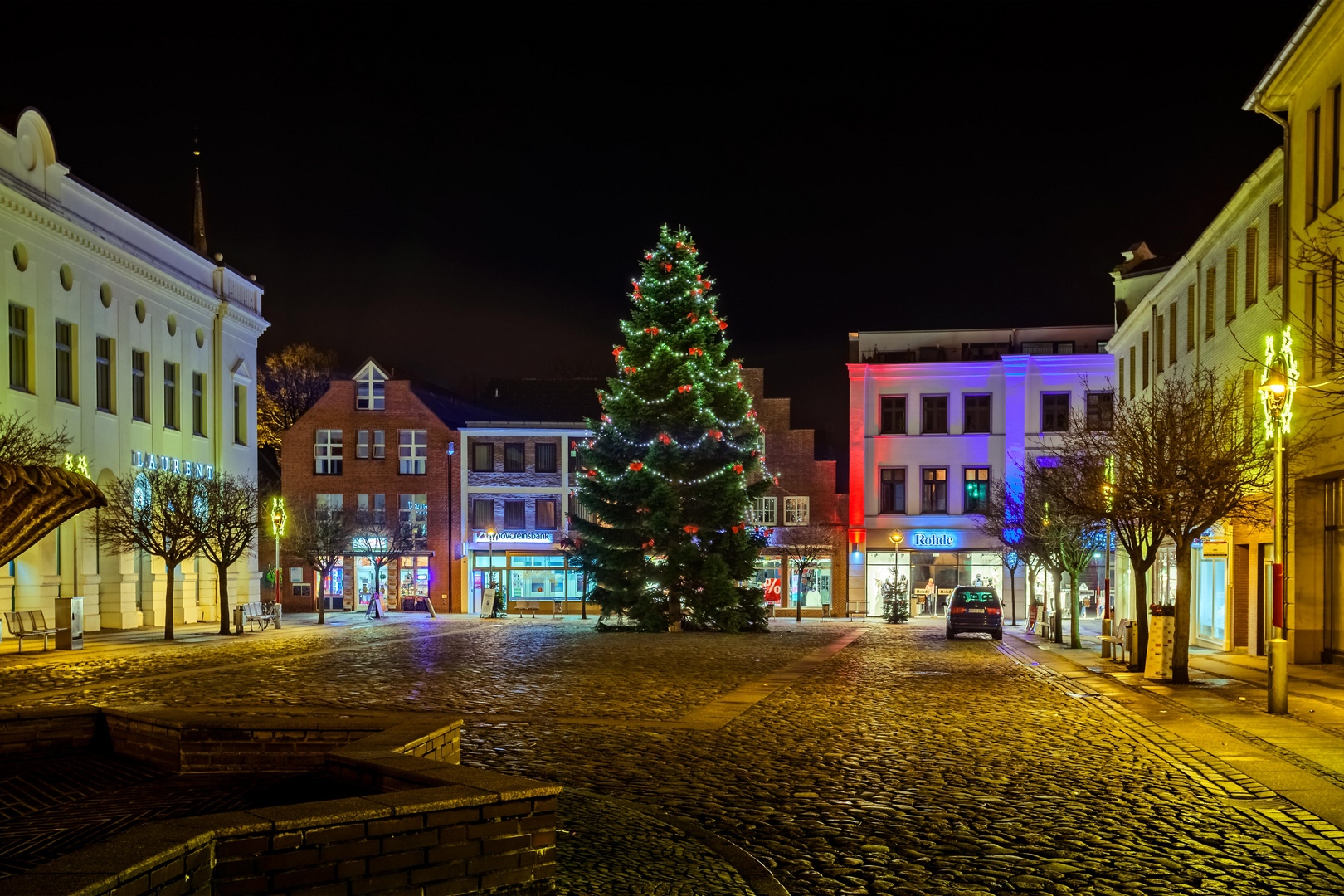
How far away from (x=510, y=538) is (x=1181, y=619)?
45.6 meters

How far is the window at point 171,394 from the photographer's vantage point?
1817 inches

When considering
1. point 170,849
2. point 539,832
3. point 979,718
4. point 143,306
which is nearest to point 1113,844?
point 539,832

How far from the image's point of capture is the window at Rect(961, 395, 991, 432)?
60.3m

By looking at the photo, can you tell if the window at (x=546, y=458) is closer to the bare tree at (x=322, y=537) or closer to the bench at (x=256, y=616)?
the bare tree at (x=322, y=537)

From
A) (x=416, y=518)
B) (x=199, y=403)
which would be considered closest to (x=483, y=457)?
(x=416, y=518)

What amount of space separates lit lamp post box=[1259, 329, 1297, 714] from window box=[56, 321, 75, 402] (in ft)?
108

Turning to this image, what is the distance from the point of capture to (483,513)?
64.1 metres

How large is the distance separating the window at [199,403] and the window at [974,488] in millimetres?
32180

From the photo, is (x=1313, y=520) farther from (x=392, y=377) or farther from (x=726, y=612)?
(x=392, y=377)

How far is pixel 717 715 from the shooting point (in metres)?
16.1

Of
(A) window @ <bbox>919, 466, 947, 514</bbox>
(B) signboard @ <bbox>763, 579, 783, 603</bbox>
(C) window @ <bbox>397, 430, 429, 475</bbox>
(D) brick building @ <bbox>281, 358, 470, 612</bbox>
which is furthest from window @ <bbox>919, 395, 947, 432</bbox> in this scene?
(C) window @ <bbox>397, 430, 429, 475</bbox>

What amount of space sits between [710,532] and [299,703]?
24136 mm

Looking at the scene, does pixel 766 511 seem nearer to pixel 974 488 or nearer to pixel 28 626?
pixel 974 488

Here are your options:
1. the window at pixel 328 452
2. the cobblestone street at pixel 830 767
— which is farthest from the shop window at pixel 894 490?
the cobblestone street at pixel 830 767
